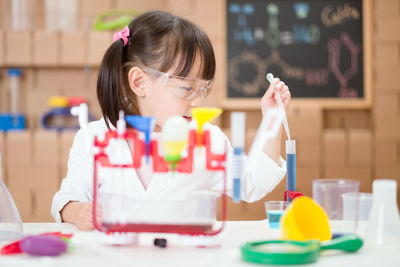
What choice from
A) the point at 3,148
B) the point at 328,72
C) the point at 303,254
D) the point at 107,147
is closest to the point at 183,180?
the point at 107,147

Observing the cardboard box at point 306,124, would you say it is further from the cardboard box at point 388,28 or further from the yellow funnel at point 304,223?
the yellow funnel at point 304,223

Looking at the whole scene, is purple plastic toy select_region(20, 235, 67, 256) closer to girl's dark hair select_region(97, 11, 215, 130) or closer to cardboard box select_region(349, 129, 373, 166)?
girl's dark hair select_region(97, 11, 215, 130)

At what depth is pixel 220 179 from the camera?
120cm

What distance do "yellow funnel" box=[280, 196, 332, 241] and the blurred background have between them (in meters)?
1.62

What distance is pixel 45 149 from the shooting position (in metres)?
2.37

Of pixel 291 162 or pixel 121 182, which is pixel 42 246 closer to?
pixel 121 182

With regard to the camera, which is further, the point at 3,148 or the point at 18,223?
the point at 3,148

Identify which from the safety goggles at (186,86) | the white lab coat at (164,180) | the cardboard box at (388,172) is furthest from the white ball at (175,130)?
the cardboard box at (388,172)

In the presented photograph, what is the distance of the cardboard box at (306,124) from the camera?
8.02 feet

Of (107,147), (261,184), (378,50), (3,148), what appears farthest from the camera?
(378,50)

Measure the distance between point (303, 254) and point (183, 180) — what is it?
0.47 metres

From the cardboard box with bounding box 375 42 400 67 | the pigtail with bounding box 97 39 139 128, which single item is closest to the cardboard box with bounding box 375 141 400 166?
the cardboard box with bounding box 375 42 400 67

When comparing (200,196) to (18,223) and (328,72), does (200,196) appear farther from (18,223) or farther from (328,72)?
(328,72)

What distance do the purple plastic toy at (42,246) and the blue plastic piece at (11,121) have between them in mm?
1952
